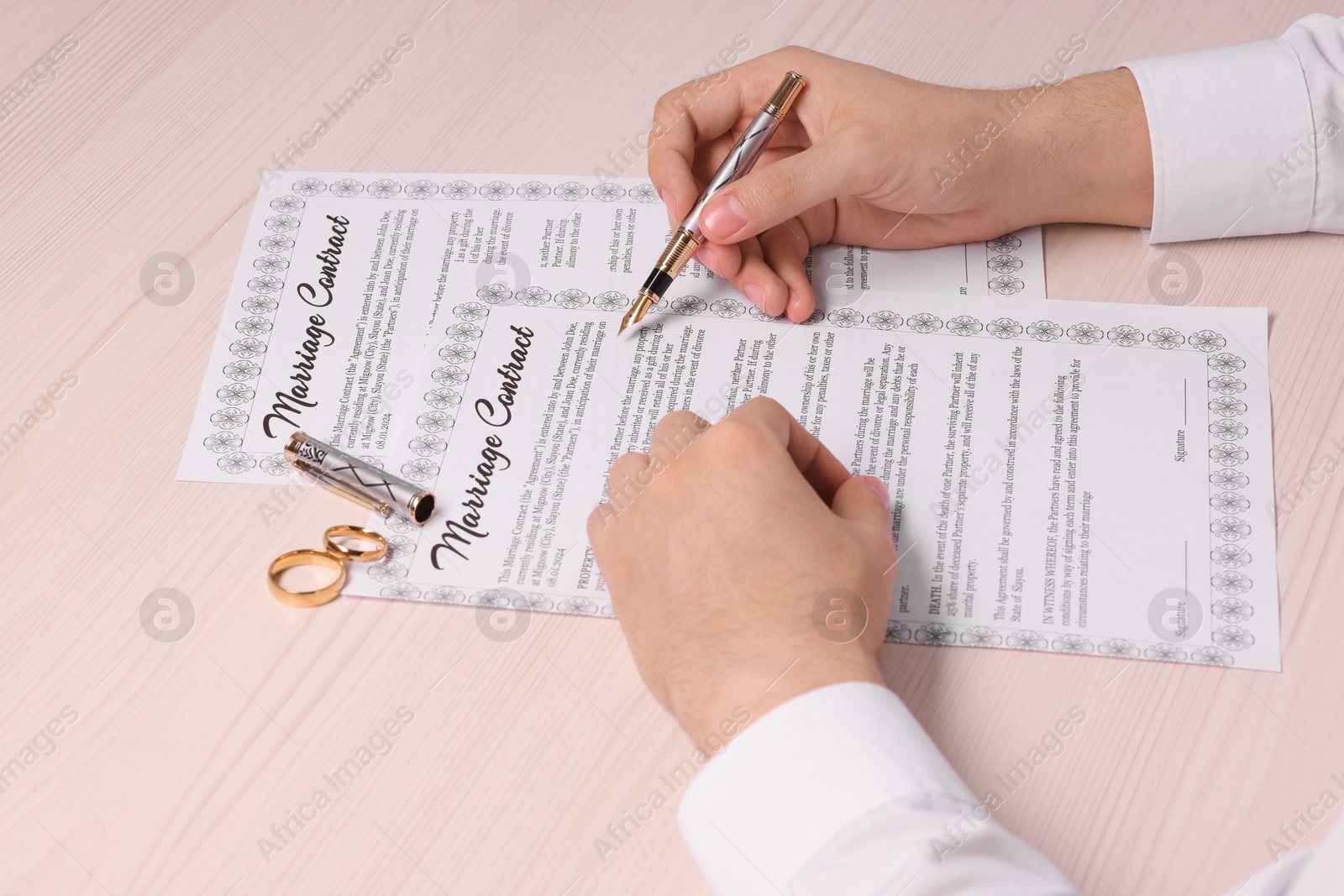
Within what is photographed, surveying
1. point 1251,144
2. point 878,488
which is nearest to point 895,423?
point 878,488

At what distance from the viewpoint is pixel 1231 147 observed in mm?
921

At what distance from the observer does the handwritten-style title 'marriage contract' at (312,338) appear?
0.89 meters

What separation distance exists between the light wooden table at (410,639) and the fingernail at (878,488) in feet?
0.36

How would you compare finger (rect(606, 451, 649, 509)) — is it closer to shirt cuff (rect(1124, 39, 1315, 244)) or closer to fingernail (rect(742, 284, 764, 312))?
fingernail (rect(742, 284, 764, 312))

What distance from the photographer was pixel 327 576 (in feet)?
2.61

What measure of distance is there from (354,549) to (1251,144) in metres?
0.83

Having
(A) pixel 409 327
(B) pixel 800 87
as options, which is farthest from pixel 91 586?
(B) pixel 800 87

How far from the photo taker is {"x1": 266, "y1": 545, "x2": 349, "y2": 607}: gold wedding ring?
768 mm

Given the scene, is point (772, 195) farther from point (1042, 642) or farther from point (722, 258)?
point (1042, 642)

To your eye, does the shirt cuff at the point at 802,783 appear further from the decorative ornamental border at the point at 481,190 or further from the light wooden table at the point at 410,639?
the decorative ornamental border at the point at 481,190

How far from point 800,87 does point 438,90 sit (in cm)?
40

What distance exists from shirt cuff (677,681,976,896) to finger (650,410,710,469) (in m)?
0.22

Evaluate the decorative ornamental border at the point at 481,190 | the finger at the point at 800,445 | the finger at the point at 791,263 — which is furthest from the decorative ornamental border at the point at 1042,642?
the decorative ornamental border at the point at 481,190

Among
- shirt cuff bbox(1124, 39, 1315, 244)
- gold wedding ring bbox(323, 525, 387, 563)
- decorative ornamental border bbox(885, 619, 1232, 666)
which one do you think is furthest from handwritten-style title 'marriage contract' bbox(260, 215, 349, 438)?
shirt cuff bbox(1124, 39, 1315, 244)
